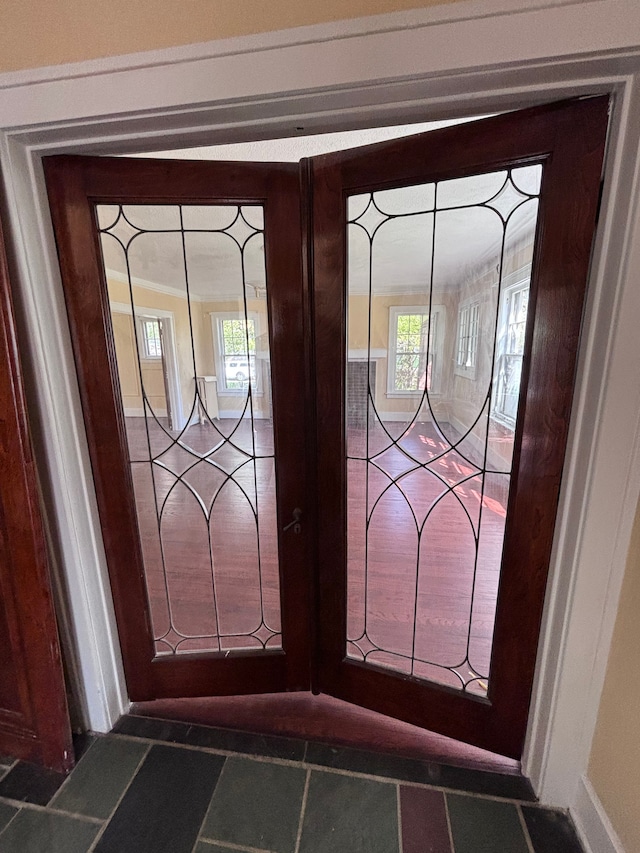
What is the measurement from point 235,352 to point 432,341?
0.72 meters

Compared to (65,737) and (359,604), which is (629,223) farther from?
(65,737)

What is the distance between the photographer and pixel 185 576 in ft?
7.73

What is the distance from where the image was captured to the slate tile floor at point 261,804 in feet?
3.79

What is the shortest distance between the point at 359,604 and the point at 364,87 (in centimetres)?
217

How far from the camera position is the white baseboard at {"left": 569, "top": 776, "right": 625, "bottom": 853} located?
3.45ft

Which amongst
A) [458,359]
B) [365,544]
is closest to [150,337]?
[458,359]

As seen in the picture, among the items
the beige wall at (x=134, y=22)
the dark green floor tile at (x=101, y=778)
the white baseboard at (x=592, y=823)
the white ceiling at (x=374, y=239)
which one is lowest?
the dark green floor tile at (x=101, y=778)

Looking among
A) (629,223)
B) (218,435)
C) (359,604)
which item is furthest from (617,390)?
(359,604)

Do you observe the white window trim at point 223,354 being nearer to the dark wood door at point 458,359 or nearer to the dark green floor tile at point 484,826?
the dark wood door at point 458,359

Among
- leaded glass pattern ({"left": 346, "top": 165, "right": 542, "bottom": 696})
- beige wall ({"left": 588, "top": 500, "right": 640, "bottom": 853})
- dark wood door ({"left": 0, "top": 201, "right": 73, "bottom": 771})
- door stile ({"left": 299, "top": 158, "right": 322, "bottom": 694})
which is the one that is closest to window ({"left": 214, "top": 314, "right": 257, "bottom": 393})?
door stile ({"left": 299, "top": 158, "right": 322, "bottom": 694})

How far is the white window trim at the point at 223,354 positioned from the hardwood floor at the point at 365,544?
0.12 metres

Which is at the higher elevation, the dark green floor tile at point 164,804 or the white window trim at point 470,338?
the white window trim at point 470,338

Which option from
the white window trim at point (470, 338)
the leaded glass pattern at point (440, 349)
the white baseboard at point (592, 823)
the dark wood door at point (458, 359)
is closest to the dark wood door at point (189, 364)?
the dark wood door at point (458, 359)

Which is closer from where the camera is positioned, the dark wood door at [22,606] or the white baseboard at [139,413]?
the dark wood door at [22,606]
